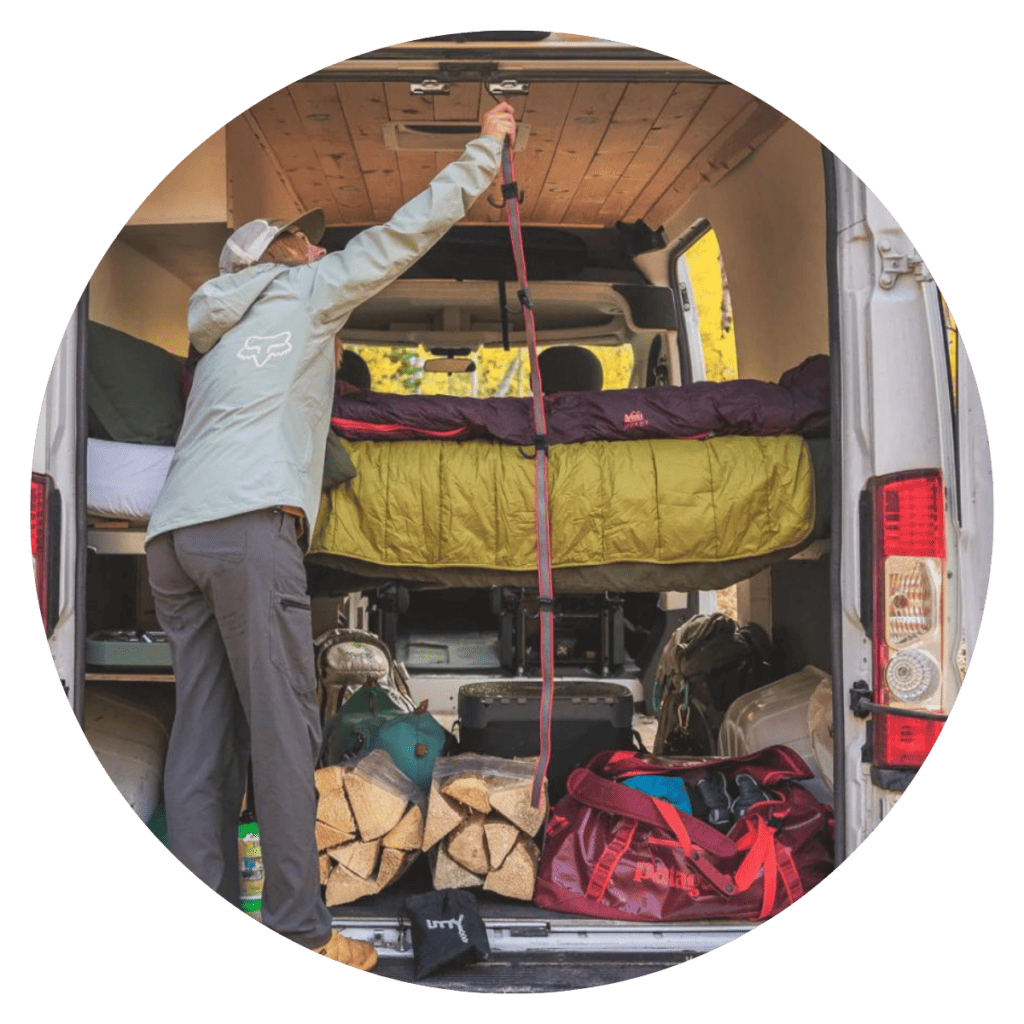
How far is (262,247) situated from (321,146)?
5.79 ft

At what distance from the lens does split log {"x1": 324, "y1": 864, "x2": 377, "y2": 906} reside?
4008mm

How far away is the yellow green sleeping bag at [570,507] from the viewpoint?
4094 millimetres

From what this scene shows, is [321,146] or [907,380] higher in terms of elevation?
[321,146]

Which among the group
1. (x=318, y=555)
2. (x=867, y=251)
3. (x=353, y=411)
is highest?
(x=867, y=251)

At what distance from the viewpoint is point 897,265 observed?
3.72 metres

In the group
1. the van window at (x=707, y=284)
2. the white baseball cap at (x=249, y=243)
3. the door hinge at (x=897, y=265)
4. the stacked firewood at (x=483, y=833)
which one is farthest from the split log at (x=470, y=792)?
the van window at (x=707, y=284)

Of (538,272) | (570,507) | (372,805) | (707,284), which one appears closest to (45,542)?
(372,805)

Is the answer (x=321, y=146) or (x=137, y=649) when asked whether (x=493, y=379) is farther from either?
(x=137, y=649)

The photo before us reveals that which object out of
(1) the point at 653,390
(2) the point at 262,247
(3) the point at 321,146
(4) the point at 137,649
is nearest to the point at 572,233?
(3) the point at 321,146

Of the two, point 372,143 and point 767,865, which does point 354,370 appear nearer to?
point 372,143

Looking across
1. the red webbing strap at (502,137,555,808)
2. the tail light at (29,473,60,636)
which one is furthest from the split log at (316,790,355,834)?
the tail light at (29,473,60,636)

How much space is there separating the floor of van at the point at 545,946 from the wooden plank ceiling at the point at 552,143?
9.39 ft

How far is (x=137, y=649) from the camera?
4.09 m

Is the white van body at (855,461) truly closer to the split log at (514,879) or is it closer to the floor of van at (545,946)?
the floor of van at (545,946)
